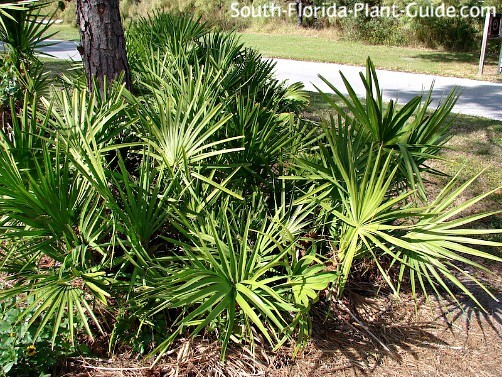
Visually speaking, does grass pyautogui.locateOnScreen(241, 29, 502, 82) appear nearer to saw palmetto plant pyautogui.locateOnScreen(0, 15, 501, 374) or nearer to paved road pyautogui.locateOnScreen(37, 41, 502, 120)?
paved road pyautogui.locateOnScreen(37, 41, 502, 120)

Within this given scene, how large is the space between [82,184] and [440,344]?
2.23m

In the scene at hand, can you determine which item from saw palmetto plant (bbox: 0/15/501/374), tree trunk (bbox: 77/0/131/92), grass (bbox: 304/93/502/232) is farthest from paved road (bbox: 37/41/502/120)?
saw palmetto plant (bbox: 0/15/501/374)

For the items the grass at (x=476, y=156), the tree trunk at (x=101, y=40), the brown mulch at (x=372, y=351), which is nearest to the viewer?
the brown mulch at (x=372, y=351)

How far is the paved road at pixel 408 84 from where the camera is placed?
891cm

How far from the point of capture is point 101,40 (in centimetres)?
390

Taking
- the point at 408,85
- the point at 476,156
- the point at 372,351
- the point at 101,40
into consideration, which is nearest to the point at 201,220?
the point at 372,351

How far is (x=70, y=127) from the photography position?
2879 mm

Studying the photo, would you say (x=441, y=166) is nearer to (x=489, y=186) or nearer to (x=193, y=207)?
(x=489, y=186)

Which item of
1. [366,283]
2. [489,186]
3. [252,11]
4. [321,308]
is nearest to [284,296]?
[321,308]

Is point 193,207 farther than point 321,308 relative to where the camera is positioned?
No

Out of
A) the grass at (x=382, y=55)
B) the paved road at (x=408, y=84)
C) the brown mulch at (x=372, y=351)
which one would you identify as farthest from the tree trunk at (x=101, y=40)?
the grass at (x=382, y=55)

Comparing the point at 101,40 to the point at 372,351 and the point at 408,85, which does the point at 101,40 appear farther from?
the point at 408,85

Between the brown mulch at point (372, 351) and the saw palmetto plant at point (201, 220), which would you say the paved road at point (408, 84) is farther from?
the brown mulch at point (372, 351)

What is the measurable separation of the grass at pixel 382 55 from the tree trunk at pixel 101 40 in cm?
1022
